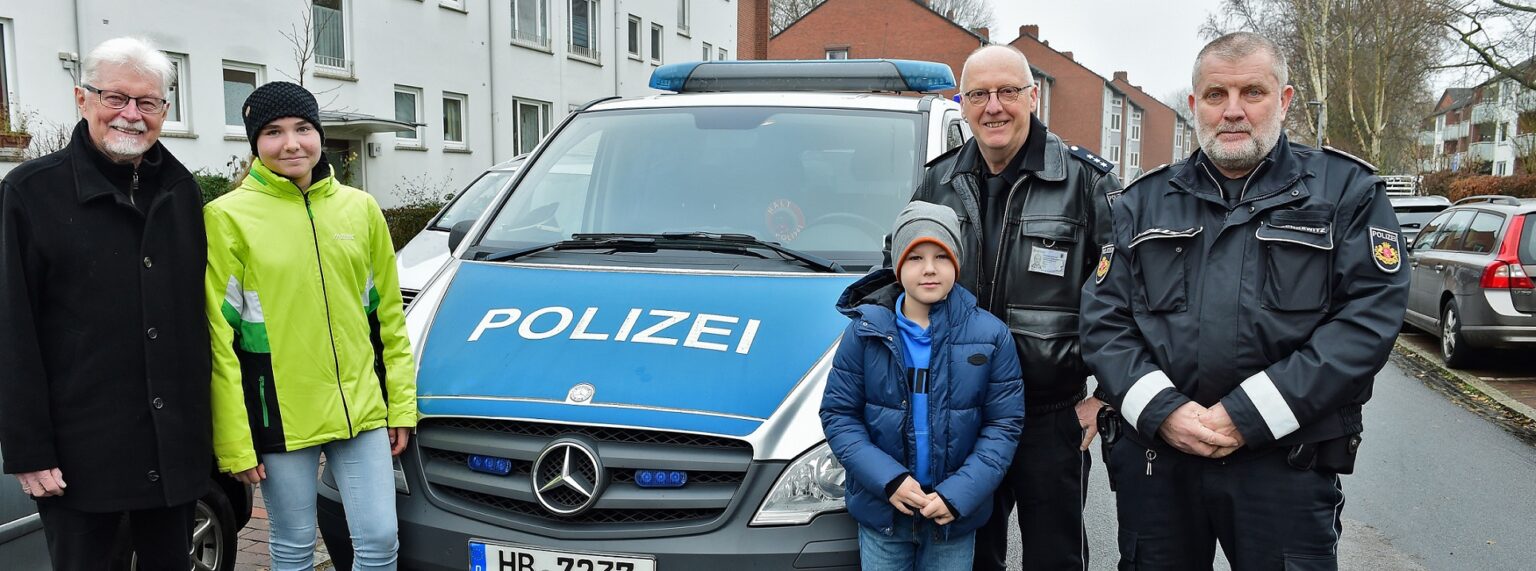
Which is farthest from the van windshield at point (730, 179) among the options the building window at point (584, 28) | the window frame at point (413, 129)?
the building window at point (584, 28)

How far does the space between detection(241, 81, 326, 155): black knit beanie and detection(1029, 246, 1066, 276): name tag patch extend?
195 centimetres

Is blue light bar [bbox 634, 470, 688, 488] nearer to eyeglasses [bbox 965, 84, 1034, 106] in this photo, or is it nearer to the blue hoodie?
the blue hoodie

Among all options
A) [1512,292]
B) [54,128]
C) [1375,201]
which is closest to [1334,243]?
[1375,201]

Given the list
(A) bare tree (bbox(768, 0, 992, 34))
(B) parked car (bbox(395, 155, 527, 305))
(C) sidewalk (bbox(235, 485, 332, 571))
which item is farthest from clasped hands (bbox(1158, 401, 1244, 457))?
(A) bare tree (bbox(768, 0, 992, 34))

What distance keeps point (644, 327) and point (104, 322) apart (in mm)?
1365

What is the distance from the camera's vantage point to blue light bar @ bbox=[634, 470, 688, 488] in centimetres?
288

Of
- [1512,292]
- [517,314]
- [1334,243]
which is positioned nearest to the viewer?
[1334,243]

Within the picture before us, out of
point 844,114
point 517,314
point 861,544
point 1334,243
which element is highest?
point 844,114

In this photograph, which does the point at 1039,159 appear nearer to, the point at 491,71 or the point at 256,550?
the point at 256,550

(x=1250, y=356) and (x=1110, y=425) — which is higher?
(x=1250, y=356)

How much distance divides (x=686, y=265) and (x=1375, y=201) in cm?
202

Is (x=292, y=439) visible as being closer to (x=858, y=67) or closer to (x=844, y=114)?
(x=844, y=114)

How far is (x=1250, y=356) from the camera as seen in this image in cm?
258

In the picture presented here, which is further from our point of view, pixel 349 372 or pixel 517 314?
pixel 517 314
